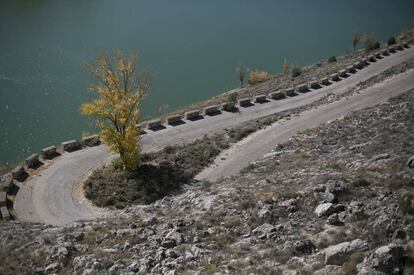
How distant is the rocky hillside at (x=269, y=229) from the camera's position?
15.2m

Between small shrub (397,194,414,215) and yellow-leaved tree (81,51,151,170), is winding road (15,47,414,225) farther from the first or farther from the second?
small shrub (397,194,414,215)

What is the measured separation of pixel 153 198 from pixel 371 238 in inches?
680

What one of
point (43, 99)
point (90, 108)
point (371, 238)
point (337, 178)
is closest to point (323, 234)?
point (371, 238)

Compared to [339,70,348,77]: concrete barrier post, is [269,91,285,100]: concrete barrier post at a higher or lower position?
lower

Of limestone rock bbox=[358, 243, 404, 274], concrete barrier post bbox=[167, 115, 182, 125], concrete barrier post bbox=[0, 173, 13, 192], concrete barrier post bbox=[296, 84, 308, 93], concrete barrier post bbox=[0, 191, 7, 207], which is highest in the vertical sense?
concrete barrier post bbox=[167, 115, 182, 125]

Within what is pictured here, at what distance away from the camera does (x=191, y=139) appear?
38344 millimetres

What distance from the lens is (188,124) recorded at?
4103cm

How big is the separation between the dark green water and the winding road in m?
17.4

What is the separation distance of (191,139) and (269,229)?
2067cm

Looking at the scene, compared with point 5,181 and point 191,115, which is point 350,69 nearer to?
point 191,115

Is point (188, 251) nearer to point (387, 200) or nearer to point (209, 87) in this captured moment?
point (387, 200)

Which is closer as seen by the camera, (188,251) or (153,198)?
(188,251)

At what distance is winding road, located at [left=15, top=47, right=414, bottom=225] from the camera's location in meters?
29.7

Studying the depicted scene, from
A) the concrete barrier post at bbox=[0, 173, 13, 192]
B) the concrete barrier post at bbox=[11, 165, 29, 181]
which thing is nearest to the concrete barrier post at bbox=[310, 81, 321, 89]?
the concrete barrier post at bbox=[11, 165, 29, 181]
